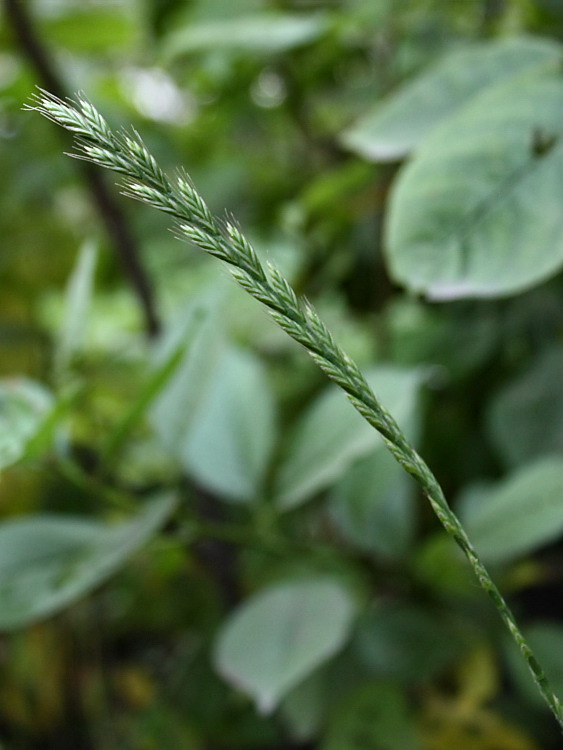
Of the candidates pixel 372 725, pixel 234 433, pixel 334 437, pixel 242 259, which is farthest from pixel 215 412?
pixel 242 259

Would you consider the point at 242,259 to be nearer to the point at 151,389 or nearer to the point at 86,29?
the point at 151,389

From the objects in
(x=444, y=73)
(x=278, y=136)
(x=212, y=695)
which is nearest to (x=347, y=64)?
(x=278, y=136)

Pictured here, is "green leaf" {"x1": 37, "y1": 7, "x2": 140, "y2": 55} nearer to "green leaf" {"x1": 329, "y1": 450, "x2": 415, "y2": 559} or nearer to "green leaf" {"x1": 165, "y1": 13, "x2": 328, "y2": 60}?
"green leaf" {"x1": 165, "y1": 13, "x2": 328, "y2": 60}

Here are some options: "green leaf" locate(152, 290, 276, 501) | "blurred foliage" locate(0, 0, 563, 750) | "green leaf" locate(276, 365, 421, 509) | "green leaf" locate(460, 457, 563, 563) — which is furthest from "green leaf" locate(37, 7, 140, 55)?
"green leaf" locate(460, 457, 563, 563)

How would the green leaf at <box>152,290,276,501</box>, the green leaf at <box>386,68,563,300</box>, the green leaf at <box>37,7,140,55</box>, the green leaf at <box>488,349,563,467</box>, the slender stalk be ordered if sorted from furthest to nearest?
1. the green leaf at <box>37,7,140,55</box>
2. the green leaf at <box>488,349,563,467</box>
3. the green leaf at <box>152,290,276,501</box>
4. the green leaf at <box>386,68,563,300</box>
5. the slender stalk

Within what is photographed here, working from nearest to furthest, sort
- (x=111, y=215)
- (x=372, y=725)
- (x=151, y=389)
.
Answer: (x=151, y=389) < (x=372, y=725) < (x=111, y=215)

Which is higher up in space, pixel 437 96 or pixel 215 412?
pixel 437 96

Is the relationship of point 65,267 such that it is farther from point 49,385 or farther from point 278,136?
point 278,136
